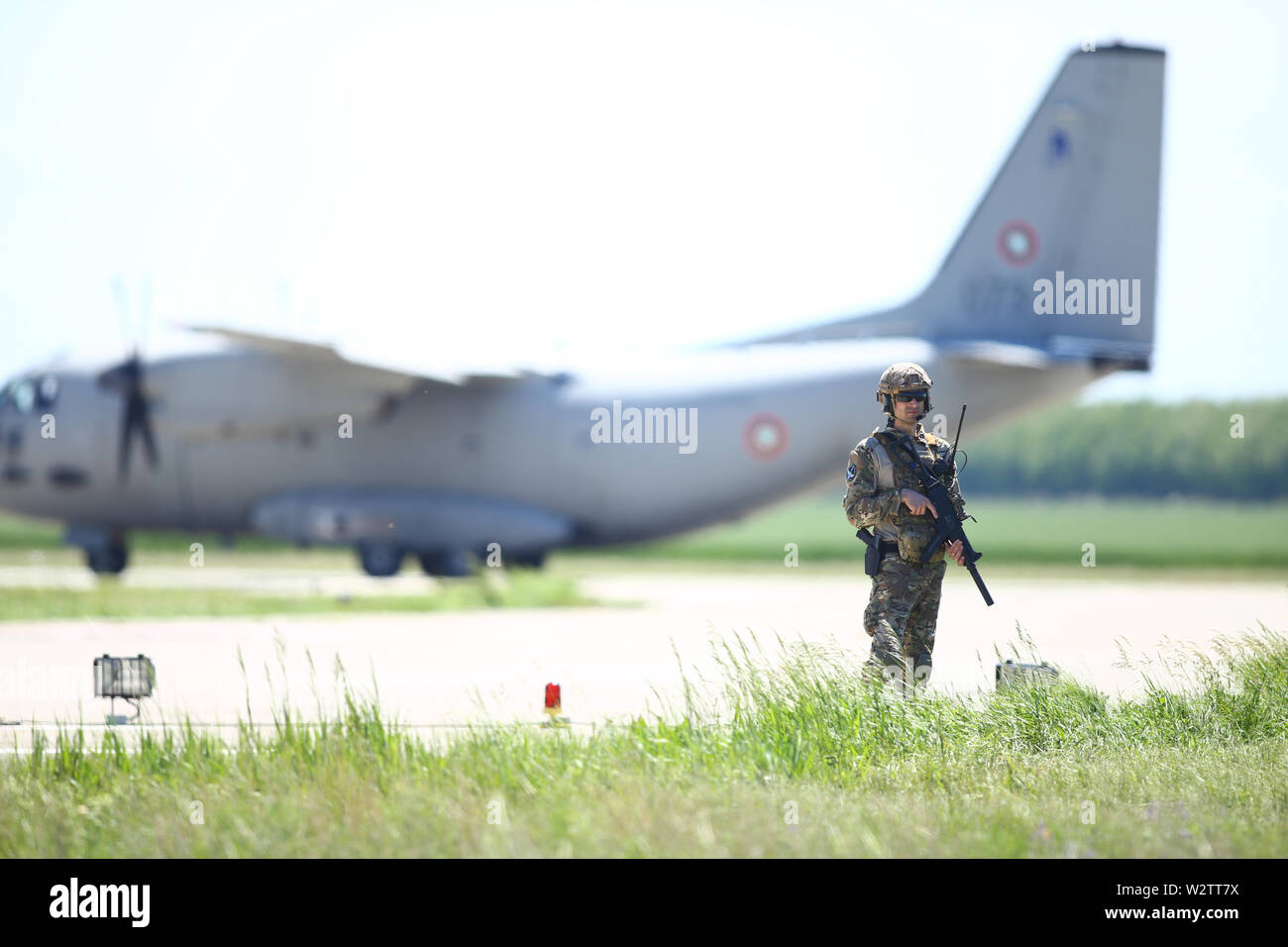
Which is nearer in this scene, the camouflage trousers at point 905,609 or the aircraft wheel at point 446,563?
the camouflage trousers at point 905,609

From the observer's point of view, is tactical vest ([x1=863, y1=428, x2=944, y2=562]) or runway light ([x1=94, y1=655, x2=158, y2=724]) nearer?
tactical vest ([x1=863, y1=428, x2=944, y2=562])

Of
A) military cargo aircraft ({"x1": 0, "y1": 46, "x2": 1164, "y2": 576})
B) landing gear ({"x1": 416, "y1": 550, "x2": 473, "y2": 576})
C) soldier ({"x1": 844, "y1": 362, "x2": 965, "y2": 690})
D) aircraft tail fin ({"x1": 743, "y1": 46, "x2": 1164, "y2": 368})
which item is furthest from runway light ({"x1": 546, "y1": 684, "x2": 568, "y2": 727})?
landing gear ({"x1": 416, "y1": 550, "x2": 473, "y2": 576})

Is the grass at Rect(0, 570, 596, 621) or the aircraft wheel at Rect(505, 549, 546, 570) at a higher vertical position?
the aircraft wheel at Rect(505, 549, 546, 570)

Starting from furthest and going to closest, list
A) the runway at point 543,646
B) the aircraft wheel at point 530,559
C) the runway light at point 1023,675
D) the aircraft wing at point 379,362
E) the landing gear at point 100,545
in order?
the landing gear at point 100,545 → the aircraft wheel at point 530,559 → the aircraft wing at point 379,362 → the runway at point 543,646 → the runway light at point 1023,675

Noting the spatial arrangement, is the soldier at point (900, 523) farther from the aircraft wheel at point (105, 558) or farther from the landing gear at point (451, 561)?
the aircraft wheel at point (105, 558)

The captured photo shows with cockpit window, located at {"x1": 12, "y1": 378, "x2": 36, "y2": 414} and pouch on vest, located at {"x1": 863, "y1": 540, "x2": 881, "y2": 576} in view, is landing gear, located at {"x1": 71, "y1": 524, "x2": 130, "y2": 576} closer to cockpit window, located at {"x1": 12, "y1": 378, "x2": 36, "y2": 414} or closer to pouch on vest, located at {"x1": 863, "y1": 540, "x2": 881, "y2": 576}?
cockpit window, located at {"x1": 12, "y1": 378, "x2": 36, "y2": 414}

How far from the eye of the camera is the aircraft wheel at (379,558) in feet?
78.9

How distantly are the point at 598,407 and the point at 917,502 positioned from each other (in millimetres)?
15732

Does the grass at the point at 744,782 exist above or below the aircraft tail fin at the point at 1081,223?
below

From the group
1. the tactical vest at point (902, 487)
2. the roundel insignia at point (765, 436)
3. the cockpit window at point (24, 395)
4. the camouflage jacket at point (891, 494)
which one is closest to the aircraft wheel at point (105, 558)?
the cockpit window at point (24, 395)

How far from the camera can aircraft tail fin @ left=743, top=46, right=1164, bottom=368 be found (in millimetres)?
21234

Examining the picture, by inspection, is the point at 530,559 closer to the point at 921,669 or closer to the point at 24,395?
the point at 24,395

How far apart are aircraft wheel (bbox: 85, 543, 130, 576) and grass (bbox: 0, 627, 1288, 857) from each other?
62.5ft

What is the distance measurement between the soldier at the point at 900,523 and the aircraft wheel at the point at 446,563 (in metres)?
16.7
